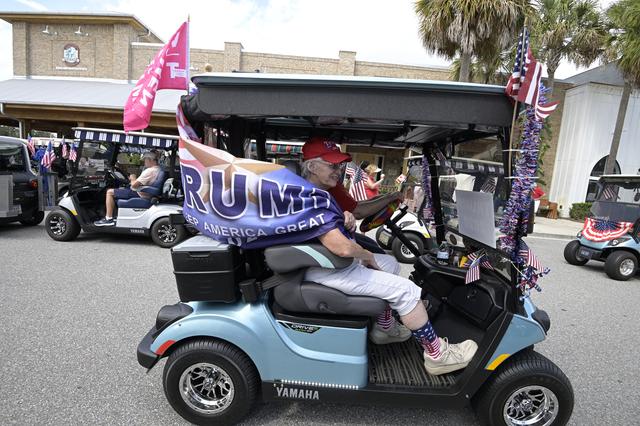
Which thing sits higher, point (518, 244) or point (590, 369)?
point (518, 244)

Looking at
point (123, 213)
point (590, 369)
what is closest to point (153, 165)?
point (123, 213)

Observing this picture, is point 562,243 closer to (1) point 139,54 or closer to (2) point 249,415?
(2) point 249,415

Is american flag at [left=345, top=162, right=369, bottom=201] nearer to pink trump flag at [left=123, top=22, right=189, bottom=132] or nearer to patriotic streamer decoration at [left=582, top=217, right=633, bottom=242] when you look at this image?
pink trump flag at [left=123, top=22, right=189, bottom=132]

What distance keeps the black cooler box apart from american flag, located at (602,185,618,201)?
7416 mm

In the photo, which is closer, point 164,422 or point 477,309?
point 164,422

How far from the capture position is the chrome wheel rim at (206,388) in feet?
7.00

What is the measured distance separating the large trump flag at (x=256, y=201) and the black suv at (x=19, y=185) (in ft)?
22.8

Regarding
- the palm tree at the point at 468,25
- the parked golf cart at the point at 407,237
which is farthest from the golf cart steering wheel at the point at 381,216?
the palm tree at the point at 468,25

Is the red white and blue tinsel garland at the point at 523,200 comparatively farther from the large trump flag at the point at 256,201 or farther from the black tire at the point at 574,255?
the black tire at the point at 574,255

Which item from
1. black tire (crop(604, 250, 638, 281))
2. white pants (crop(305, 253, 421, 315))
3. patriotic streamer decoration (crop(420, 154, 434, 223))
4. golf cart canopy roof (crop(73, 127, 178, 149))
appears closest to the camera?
white pants (crop(305, 253, 421, 315))

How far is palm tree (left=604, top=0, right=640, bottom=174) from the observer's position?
11.7 meters

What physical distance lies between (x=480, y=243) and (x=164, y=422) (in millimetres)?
2267

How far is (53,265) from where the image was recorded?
516 centimetres

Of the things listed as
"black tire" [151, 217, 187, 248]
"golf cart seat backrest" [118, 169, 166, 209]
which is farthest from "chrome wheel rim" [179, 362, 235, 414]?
"golf cart seat backrest" [118, 169, 166, 209]
